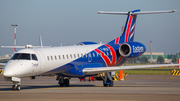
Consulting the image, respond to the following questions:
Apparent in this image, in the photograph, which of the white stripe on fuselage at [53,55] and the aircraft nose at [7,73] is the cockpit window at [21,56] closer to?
the white stripe on fuselage at [53,55]

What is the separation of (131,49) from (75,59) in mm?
5741

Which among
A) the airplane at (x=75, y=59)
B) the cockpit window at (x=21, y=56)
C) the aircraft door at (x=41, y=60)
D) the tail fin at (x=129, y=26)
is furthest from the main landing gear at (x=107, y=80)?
the cockpit window at (x=21, y=56)

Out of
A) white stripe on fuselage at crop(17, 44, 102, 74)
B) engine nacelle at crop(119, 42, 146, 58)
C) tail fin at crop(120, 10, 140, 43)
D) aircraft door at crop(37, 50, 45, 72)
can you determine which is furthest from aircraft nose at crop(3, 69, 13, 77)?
tail fin at crop(120, 10, 140, 43)

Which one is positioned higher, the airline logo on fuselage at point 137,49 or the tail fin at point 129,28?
the tail fin at point 129,28

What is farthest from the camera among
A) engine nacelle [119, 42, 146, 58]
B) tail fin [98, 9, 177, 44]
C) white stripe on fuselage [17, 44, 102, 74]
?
tail fin [98, 9, 177, 44]

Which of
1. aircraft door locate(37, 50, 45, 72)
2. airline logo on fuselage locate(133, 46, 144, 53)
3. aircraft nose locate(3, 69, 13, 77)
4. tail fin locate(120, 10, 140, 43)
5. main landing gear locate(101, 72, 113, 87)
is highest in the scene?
tail fin locate(120, 10, 140, 43)

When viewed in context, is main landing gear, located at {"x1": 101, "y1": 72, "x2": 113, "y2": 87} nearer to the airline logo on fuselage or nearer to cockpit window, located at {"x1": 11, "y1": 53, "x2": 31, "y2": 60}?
the airline logo on fuselage

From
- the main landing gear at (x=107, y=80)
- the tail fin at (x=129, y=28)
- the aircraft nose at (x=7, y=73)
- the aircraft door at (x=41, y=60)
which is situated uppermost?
the tail fin at (x=129, y=28)

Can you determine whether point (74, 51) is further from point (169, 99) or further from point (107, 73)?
point (169, 99)

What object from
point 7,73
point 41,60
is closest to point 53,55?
point 41,60

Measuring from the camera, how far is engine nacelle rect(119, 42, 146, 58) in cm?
2777

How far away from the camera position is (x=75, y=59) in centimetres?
2514

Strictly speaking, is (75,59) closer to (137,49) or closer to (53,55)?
(53,55)

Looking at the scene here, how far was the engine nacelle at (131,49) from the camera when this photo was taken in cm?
2777
